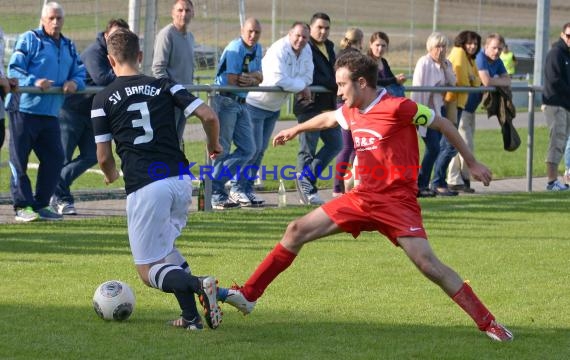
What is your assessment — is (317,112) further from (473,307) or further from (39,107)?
(473,307)

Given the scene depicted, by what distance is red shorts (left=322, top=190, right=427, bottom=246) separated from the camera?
713 cm

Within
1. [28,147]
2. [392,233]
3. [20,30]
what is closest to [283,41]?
[28,147]

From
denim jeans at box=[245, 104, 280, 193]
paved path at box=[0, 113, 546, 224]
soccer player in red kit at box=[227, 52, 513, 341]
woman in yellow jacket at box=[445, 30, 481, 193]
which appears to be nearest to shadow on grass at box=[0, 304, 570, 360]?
soccer player in red kit at box=[227, 52, 513, 341]

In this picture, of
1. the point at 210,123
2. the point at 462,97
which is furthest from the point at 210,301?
the point at 462,97

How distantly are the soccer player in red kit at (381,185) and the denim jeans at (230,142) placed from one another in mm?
5722

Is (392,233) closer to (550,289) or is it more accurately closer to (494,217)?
(550,289)

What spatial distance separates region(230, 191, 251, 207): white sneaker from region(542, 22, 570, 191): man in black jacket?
4.29 m

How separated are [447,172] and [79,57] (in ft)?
19.6

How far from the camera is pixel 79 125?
1253 centimetres

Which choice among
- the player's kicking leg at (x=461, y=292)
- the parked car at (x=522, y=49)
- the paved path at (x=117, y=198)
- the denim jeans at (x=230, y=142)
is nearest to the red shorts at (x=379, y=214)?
the player's kicking leg at (x=461, y=292)

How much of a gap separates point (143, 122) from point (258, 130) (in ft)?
21.5

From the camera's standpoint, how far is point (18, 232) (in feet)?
36.8

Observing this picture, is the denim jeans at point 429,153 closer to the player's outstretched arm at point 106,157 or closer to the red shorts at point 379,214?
the red shorts at point 379,214

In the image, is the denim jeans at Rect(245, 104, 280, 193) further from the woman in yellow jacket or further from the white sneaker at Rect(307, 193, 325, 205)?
the woman in yellow jacket
